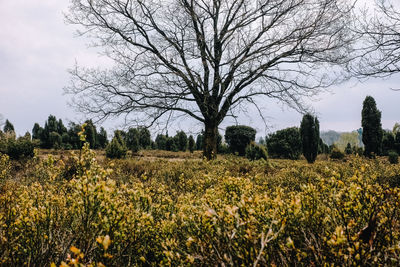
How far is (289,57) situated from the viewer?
11.3m

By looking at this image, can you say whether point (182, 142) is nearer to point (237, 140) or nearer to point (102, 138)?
point (237, 140)

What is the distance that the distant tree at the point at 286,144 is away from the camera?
1125 inches

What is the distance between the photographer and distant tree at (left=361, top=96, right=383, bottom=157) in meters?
26.5

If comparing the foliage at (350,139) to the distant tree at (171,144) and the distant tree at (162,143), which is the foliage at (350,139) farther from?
the distant tree at (162,143)

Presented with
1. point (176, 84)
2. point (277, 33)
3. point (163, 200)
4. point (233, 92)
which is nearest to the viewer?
point (163, 200)

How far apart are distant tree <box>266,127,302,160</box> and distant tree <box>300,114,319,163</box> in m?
4.33

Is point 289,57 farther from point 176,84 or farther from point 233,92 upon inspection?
point 176,84

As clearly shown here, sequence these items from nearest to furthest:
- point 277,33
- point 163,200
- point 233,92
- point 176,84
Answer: point 163,200 < point 176,84 < point 277,33 < point 233,92

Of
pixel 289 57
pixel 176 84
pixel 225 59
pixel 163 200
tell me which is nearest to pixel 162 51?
pixel 176 84

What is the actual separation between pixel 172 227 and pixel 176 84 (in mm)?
8393

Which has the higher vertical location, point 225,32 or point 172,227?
point 225,32

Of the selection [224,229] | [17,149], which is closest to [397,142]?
[224,229]

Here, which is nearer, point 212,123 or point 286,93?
point 286,93

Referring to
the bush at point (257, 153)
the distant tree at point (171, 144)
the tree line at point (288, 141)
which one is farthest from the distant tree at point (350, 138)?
the bush at point (257, 153)
